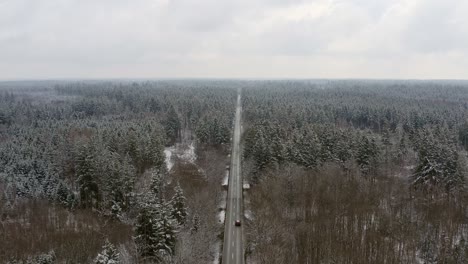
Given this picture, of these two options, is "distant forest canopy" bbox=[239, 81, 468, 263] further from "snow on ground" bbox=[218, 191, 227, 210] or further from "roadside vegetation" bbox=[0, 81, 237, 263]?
"roadside vegetation" bbox=[0, 81, 237, 263]

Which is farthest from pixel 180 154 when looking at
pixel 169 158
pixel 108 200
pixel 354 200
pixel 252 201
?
pixel 354 200

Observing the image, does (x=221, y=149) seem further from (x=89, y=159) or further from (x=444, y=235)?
(x=444, y=235)

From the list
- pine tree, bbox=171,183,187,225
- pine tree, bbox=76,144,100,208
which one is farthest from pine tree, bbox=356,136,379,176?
pine tree, bbox=76,144,100,208

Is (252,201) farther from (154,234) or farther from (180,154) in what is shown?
(180,154)

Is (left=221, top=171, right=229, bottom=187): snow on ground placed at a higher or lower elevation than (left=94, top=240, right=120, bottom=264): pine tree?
lower

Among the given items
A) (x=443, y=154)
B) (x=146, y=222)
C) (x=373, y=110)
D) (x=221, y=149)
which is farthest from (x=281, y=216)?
(x=373, y=110)

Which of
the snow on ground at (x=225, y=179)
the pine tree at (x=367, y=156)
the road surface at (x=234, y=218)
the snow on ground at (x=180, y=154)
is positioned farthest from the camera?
the snow on ground at (x=180, y=154)

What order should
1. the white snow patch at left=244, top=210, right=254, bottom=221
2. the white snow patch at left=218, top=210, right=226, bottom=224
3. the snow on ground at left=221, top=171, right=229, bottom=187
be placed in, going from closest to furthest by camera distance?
the white snow patch at left=244, top=210, right=254, bottom=221 → the white snow patch at left=218, top=210, right=226, bottom=224 → the snow on ground at left=221, top=171, right=229, bottom=187

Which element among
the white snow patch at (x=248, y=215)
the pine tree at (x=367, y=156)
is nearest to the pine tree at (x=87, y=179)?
the white snow patch at (x=248, y=215)

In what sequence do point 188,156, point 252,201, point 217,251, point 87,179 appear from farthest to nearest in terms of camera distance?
point 188,156
point 87,179
point 252,201
point 217,251

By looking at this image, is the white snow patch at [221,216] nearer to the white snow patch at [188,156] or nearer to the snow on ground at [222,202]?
the snow on ground at [222,202]

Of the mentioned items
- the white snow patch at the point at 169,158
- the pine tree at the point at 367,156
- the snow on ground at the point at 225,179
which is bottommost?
the snow on ground at the point at 225,179
